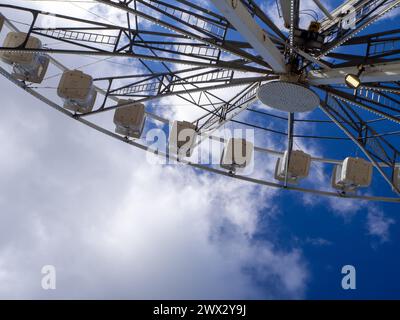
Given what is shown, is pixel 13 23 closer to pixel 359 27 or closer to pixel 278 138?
pixel 359 27

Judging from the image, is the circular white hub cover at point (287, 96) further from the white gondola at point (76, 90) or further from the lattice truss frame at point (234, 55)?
the white gondola at point (76, 90)

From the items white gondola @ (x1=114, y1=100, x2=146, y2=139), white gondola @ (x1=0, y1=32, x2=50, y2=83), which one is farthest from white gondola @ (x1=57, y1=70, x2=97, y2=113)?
white gondola @ (x1=114, y1=100, x2=146, y2=139)

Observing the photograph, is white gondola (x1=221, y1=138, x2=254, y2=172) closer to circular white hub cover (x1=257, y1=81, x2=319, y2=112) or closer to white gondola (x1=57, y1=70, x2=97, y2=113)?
circular white hub cover (x1=257, y1=81, x2=319, y2=112)

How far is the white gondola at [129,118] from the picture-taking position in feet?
90.2

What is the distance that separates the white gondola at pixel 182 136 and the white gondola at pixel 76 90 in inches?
178

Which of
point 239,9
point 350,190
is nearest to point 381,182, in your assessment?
point 350,190

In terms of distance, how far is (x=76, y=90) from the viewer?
86.0 feet

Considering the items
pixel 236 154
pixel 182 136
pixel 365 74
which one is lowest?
pixel 236 154

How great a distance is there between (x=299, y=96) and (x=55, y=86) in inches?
512

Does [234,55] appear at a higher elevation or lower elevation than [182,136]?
higher

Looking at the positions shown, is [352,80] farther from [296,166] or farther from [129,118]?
[129,118]

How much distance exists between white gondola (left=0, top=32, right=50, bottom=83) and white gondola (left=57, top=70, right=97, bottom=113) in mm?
1421

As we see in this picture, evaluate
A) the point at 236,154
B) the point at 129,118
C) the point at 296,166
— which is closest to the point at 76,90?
the point at 129,118

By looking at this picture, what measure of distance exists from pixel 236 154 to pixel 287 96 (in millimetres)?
7063
